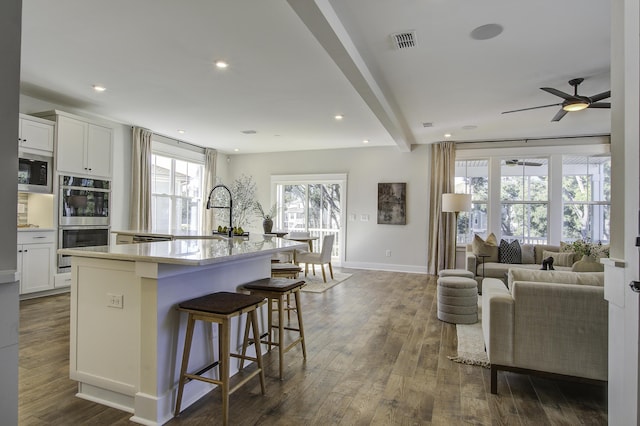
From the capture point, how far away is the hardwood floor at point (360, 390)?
6.89 feet

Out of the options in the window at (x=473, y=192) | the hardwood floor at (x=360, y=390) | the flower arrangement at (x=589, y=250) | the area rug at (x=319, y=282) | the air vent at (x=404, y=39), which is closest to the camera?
the hardwood floor at (x=360, y=390)

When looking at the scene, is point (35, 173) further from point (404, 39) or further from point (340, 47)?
point (404, 39)

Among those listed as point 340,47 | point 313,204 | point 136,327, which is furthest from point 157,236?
point 313,204

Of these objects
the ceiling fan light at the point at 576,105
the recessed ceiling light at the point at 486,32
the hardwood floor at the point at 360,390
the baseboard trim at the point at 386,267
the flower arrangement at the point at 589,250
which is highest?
the recessed ceiling light at the point at 486,32

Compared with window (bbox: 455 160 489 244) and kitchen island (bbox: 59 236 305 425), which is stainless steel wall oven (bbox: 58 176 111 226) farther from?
window (bbox: 455 160 489 244)

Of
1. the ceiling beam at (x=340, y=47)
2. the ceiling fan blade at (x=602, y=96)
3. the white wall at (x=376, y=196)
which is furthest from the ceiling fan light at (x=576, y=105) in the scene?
the white wall at (x=376, y=196)

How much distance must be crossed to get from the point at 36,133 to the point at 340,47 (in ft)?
14.2

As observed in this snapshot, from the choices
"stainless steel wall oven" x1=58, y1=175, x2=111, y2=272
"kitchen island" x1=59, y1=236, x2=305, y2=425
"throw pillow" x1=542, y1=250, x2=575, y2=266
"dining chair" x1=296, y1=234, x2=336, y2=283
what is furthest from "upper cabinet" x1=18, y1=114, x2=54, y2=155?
"throw pillow" x1=542, y1=250, x2=575, y2=266

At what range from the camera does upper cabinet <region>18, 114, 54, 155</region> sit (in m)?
4.54

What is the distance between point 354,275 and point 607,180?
5003 millimetres

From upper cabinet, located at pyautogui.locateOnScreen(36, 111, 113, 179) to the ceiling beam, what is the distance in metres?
4.14

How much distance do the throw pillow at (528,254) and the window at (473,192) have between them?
1237 mm

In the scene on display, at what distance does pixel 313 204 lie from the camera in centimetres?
851

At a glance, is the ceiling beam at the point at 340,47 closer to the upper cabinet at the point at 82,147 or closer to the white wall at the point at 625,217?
the white wall at the point at 625,217
